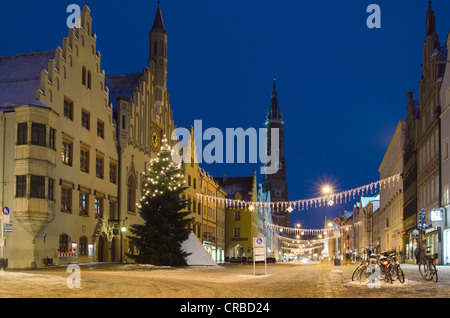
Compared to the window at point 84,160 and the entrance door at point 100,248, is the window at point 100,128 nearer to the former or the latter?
the window at point 84,160

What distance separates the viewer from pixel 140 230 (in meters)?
37.2

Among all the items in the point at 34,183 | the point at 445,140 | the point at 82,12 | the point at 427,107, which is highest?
the point at 82,12

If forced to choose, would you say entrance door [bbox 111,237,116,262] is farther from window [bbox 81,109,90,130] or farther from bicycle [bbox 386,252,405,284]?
bicycle [bbox 386,252,405,284]

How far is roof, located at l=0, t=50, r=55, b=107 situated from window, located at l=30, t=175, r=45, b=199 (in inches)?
183

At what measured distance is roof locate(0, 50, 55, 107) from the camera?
33.6 metres

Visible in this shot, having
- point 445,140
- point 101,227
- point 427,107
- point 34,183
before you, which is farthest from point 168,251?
point 427,107

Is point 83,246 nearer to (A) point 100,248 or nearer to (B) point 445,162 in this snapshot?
(A) point 100,248

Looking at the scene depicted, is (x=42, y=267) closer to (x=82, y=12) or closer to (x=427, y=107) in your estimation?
Result: (x=82, y=12)

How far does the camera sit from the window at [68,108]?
36.2 m

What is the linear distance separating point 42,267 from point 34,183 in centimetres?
474

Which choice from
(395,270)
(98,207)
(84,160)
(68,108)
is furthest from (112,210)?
(395,270)

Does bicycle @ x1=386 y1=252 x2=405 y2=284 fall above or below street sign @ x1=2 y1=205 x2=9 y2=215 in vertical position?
below

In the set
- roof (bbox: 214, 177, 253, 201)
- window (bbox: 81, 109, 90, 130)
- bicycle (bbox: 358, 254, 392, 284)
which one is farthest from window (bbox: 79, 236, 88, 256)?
roof (bbox: 214, 177, 253, 201)

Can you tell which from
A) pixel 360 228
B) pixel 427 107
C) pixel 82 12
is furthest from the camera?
pixel 360 228
